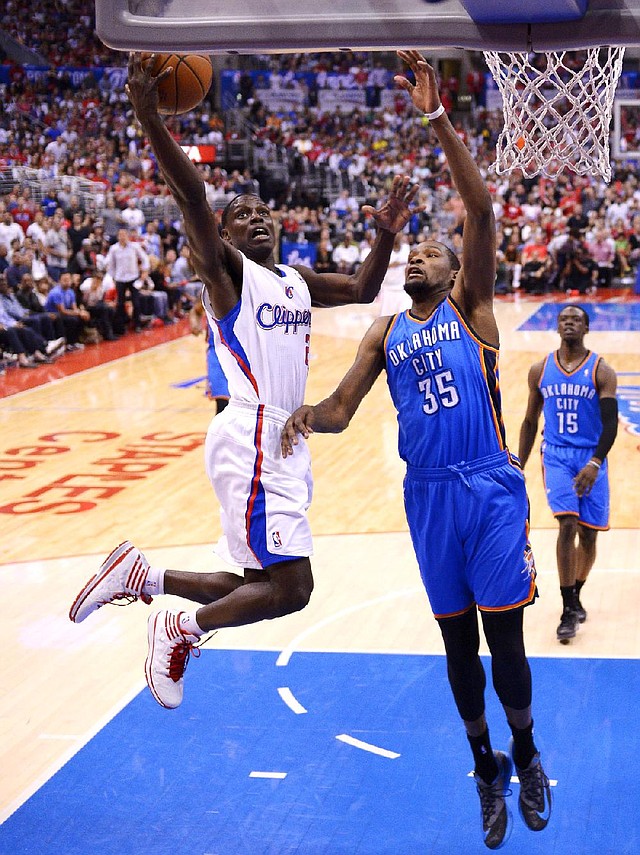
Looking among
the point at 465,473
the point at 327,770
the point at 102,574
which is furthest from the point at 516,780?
the point at 102,574

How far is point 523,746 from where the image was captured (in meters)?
4.29

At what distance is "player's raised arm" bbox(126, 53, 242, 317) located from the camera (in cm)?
388

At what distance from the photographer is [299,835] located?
4.49 m

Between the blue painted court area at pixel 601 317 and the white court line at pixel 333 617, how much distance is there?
452 inches

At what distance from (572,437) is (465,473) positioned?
265 centimetres

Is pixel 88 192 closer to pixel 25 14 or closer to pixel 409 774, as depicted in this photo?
pixel 25 14

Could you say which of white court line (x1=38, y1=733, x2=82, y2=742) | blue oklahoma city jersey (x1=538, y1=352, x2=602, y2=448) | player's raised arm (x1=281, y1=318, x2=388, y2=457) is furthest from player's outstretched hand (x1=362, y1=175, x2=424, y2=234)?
white court line (x1=38, y1=733, x2=82, y2=742)

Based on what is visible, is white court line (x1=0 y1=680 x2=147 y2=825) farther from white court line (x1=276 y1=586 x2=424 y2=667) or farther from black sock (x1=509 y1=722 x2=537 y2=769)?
black sock (x1=509 y1=722 x2=537 y2=769)

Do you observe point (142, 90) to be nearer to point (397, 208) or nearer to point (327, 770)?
point (397, 208)

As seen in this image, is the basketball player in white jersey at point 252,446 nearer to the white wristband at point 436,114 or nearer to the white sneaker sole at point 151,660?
the white sneaker sole at point 151,660

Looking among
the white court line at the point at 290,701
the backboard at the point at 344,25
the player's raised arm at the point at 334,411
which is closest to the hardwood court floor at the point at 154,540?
the white court line at the point at 290,701

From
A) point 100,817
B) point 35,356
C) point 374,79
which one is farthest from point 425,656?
point 374,79

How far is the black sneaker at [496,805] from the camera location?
4.21 meters

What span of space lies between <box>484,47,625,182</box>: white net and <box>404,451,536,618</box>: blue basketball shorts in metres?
1.30
